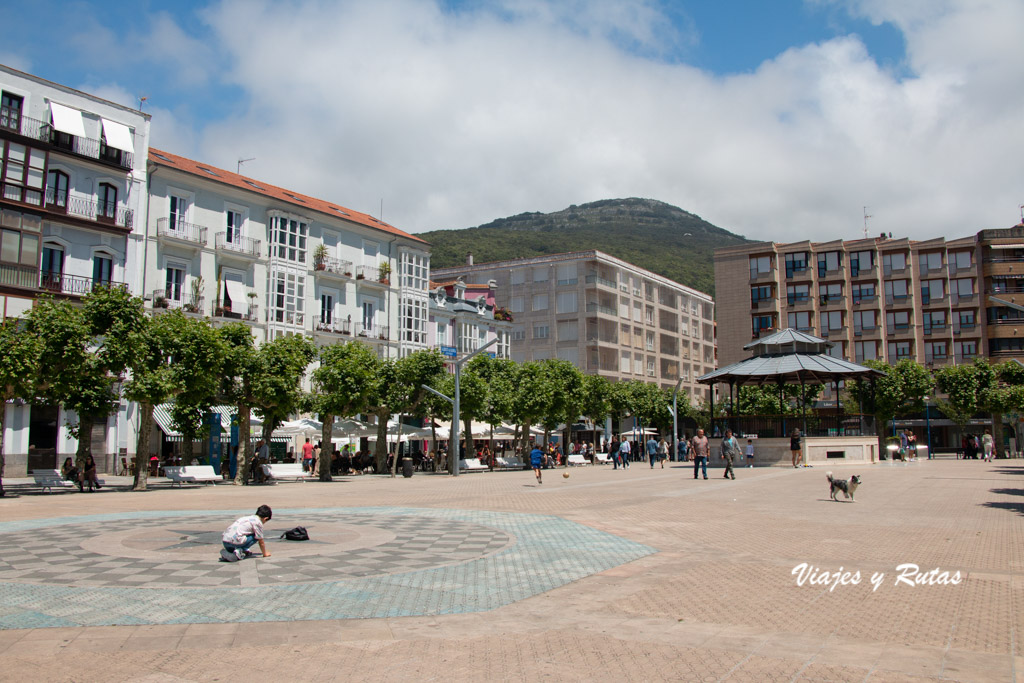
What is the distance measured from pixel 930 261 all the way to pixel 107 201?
73784 millimetres

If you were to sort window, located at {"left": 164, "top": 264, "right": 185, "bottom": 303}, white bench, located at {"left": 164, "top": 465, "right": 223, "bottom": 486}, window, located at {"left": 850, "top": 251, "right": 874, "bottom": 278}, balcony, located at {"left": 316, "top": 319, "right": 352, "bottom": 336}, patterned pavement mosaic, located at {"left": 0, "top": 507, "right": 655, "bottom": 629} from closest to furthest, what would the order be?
patterned pavement mosaic, located at {"left": 0, "top": 507, "right": 655, "bottom": 629} < white bench, located at {"left": 164, "top": 465, "right": 223, "bottom": 486} < window, located at {"left": 164, "top": 264, "right": 185, "bottom": 303} < balcony, located at {"left": 316, "top": 319, "right": 352, "bottom": 336} < window, located at {"left": 850, "top": 251, "right": 874, "bottom": 278}

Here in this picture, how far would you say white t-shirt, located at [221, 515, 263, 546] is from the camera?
36.1ft

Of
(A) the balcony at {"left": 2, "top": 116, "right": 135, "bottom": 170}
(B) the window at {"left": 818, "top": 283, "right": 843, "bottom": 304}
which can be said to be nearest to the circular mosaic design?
(A) the balcony at {"left": 2, "top": 116, "right": 135, "bottom": 170}

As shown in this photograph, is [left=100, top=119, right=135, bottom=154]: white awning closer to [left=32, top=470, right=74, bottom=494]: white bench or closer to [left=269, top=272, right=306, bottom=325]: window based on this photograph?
[left=269, top=272, right=306, bottom=325]: window

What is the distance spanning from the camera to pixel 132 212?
127 ft

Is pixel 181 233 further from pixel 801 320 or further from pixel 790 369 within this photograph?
pixel 801 320

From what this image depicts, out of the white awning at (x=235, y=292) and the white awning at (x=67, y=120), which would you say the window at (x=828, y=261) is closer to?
the white awning at (x=235, y=292)

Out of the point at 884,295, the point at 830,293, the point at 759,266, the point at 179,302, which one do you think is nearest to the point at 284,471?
the point at 179,302

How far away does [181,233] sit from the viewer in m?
41.6

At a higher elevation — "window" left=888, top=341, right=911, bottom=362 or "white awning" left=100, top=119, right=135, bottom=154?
"white awning" left=100, top=119, right=135, bottom=154

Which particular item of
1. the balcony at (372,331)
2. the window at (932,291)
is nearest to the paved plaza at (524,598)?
the balcony at (372,331)

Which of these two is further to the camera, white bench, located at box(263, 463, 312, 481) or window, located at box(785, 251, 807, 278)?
window, located at box(785, 251, 807, 278)

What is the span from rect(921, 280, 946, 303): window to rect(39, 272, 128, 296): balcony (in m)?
73.4

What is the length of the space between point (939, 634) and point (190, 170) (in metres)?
43.4
